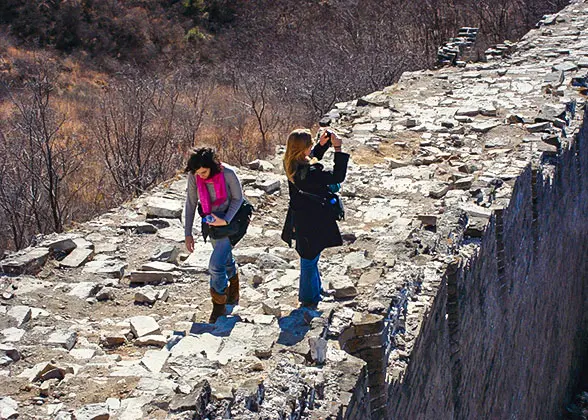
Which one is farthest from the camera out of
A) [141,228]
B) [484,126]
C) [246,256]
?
[484,126]

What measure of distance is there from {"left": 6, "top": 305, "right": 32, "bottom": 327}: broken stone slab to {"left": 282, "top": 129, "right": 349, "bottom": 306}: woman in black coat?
6.24 feet

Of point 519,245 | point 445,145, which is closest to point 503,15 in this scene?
point 445,145

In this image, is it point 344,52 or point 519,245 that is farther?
point 344,52

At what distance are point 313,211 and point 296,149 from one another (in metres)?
0.44

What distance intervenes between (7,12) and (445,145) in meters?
20.1

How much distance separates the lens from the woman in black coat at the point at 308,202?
18.7 feet

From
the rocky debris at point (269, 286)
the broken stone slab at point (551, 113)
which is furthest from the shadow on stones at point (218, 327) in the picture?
the broken stone slab at point (551, 113)

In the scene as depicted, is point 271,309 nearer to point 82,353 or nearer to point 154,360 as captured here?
point 154,360

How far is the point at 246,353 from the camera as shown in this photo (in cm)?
526

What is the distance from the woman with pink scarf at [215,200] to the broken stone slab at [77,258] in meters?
1.35

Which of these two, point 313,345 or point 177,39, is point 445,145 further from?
point 177,39

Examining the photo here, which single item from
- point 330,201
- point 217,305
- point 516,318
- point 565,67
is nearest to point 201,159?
point 330,201

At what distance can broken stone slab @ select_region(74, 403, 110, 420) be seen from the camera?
4495mm

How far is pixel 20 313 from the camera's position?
598 centimetres
